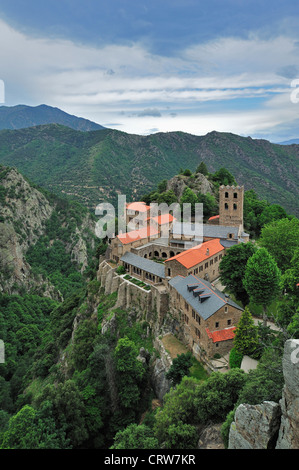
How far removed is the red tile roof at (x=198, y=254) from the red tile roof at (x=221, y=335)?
11286 millimetres

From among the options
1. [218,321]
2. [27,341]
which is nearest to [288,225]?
[218,321]

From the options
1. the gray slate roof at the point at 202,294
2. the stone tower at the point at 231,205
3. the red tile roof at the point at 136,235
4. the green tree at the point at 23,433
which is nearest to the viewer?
the green tree at the point at 23,433

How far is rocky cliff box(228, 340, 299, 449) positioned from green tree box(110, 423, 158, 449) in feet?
28.5

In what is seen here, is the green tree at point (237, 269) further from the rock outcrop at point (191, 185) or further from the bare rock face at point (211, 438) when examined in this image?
the rock outcrop at point (191, 185)

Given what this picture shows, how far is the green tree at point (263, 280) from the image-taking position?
3219 centimetres

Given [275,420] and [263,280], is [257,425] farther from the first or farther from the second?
[263,280]

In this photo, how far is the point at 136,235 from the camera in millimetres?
56750

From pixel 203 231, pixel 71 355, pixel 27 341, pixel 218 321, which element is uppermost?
pixel 203 231

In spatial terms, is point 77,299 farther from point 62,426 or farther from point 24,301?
point 62,426

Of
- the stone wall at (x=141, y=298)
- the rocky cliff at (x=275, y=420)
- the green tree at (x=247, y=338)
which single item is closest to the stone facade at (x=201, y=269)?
the stone wall at (x=141, y=298)

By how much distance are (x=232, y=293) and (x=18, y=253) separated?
97239 mm

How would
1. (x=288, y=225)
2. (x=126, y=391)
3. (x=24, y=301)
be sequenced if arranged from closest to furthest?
1. (x=126, y=391)
2. (x=288, y=225)
3. (x=24, y=301)

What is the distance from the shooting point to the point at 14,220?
133 m

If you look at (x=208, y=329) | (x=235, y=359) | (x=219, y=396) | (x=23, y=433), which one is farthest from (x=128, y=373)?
(x=219, y=396)
